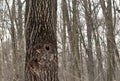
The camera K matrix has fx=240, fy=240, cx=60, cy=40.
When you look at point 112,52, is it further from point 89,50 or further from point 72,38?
point 89,50

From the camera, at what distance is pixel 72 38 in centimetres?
736

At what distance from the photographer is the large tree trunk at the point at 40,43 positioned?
301cm

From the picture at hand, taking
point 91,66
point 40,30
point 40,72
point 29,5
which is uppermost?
point 29,5

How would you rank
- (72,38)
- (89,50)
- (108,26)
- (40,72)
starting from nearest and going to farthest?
(40,72)
(108,26)
(72,38)
(89,50)

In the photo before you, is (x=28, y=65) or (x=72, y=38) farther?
(x=72, y=38)

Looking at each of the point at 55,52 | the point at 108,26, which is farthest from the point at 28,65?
the point at 108,26

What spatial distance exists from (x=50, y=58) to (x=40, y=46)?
0.21 m

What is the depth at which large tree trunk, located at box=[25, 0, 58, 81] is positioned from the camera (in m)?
3.01

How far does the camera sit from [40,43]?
3023 mm

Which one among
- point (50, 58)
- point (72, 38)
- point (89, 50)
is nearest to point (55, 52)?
point (50, 58)

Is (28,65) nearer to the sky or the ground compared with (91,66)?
nearer to the sky

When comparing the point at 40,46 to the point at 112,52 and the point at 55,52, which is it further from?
the point at 112,52

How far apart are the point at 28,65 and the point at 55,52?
0.38 m

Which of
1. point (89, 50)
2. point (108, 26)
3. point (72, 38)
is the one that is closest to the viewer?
point (108, 26)
